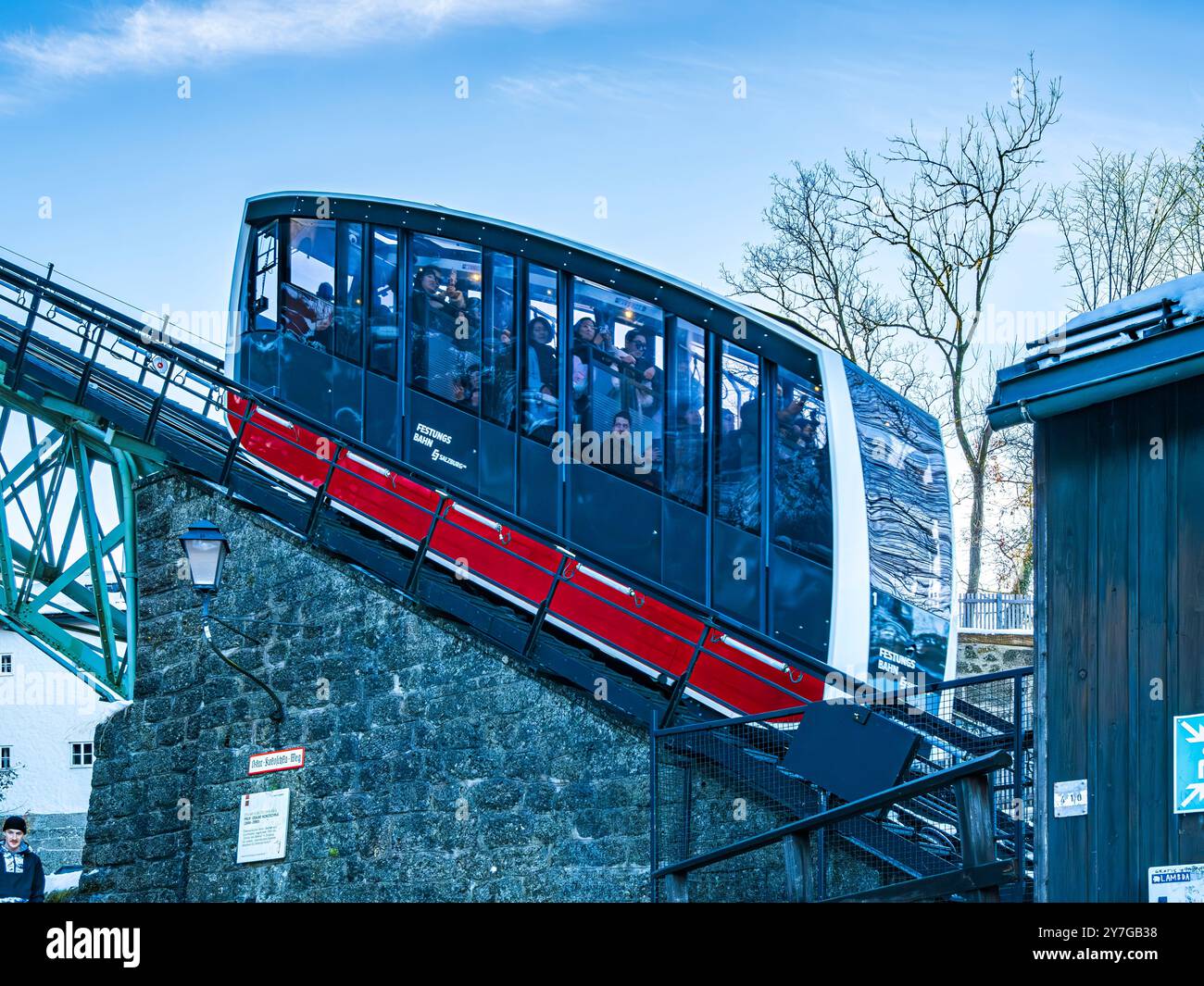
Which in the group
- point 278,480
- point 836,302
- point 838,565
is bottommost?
point 838,565

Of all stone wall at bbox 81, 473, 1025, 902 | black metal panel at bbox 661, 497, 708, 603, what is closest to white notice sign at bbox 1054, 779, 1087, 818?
stone wall at bbox 81, 473, 1025, 902

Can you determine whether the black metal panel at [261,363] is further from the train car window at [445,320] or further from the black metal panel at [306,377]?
the train car window at [445,320]

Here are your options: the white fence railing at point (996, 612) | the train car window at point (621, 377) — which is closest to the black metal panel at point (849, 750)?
the train car window at point (621, 377)

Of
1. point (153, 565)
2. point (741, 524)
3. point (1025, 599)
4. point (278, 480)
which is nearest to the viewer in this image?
point (741, 524)

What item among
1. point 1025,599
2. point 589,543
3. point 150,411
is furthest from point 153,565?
point 1025,599

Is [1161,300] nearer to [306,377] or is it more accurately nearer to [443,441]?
[443,441]

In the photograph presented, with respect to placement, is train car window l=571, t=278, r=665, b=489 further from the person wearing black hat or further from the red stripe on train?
the person wearing black hat

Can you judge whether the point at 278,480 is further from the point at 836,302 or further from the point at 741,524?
the point at 836,302

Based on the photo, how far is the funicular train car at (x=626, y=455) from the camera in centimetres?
1178

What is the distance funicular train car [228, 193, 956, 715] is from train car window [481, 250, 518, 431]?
2cm

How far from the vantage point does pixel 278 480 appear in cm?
1528

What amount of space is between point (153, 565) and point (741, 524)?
5674 mm

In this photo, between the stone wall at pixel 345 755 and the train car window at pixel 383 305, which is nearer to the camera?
the stone wall at pixel 345 755

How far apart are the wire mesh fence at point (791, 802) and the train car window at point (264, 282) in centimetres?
796
